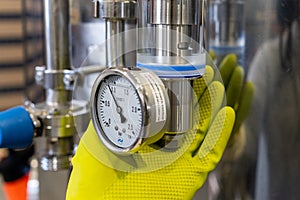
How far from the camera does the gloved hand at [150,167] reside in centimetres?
42

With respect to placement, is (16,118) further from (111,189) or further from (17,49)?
(17,49)

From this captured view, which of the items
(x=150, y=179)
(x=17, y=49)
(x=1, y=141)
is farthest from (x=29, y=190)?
(x=17, y=49)

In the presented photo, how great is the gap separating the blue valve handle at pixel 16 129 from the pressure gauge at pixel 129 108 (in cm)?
15

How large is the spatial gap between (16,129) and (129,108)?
0.20 metres

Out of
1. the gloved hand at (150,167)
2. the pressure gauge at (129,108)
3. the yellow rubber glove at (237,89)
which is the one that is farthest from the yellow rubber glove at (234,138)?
the pressure gauge at (129,108)

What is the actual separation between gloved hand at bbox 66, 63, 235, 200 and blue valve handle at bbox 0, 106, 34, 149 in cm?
10

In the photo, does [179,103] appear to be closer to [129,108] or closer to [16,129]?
[129,108]

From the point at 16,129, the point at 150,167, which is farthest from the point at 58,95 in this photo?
the point at 150,167

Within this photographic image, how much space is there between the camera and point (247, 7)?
0.56m

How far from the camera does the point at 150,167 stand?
1.41ft

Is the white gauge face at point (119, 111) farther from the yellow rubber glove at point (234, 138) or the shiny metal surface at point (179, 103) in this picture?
the yellow rubber glove at point (234, 138)

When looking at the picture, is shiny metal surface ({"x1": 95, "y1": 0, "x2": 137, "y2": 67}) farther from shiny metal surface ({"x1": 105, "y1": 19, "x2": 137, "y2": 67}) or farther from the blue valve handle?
the blue valve handle

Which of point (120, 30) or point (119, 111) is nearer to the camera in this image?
point (119, 111)

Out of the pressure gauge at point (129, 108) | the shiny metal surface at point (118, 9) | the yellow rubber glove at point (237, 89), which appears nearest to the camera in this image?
the pressure gauge at point (129, 108)
